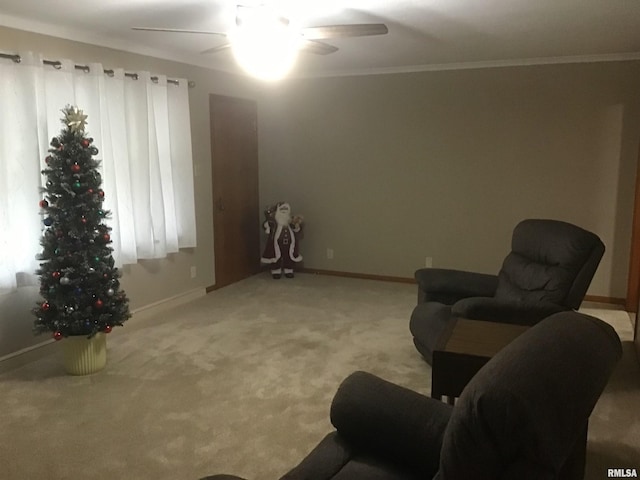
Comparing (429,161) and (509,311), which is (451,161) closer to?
(429,161)

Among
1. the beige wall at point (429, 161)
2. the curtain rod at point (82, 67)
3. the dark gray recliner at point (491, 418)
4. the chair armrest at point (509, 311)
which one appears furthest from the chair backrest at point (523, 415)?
the beige wall at point (429, 161)

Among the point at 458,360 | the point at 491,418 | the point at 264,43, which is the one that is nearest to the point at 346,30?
the point at 264,43

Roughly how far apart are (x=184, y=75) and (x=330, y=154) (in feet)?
6.17

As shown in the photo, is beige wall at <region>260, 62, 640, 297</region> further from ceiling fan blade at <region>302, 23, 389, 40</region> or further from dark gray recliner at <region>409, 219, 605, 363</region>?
ceiling fan blade at <region>302, 23, 389, 40</region>

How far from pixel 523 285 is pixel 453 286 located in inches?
19.2

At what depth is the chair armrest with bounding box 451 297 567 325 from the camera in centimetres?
A: 330

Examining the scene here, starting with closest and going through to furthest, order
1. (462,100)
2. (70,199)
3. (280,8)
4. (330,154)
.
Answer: (280,8) → (70,199) → (462,100) → (330,154)

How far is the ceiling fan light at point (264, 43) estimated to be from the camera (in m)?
3.02

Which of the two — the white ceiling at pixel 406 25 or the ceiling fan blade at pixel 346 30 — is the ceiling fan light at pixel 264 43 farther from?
the white ceiling at pixel 406 25

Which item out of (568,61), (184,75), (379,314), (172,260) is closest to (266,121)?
(184,75)

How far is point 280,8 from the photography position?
3.36m

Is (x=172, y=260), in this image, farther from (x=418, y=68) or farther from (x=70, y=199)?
(x=418, y=68)

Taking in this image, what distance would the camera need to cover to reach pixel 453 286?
399cm

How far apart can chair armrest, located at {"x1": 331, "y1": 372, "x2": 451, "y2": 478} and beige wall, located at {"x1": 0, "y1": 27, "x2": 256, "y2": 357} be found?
2912 mm
